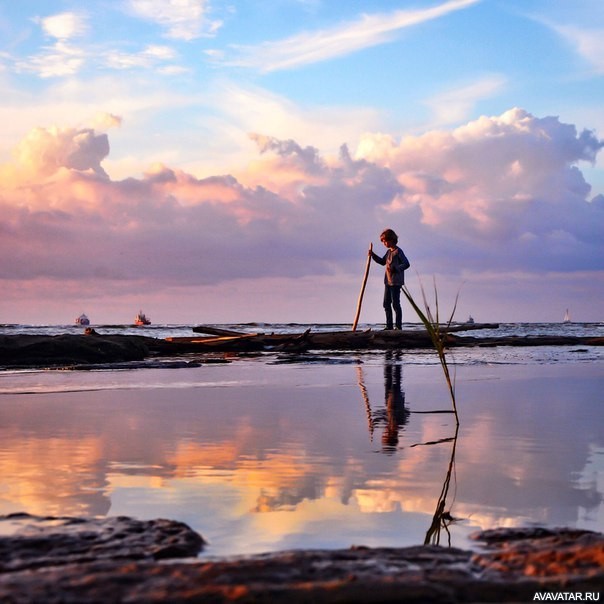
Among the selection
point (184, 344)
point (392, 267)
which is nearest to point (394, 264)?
point (392, 267)

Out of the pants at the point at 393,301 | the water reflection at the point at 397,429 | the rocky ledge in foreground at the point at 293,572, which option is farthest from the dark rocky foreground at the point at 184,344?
the rocky ledge in foreground at the point at 293,572

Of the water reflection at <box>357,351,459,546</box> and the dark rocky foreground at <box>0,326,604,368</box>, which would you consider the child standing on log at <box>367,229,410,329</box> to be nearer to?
the dark rocky foreground at <box>0,326,604,368</box>

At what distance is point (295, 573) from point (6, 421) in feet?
12.4

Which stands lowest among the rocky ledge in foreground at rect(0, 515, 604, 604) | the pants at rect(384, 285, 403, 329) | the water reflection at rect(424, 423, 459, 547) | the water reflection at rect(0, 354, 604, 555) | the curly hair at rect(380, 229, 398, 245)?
the water reflection at rect(424, 423, 459, 547)

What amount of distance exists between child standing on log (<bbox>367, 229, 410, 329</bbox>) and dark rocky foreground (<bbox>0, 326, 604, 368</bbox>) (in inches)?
67.0

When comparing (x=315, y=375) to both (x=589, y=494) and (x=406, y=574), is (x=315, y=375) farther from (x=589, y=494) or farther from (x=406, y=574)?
(x=406, y=574)

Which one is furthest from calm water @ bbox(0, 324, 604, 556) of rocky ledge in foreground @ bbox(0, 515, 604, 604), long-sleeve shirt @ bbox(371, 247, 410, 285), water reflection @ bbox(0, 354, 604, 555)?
long-sleeve shirt @ bbox(371, 247, 410, 285)

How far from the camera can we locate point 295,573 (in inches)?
69.0

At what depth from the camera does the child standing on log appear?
18125mm

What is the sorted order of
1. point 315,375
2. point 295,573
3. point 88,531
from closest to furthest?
point 295,573
point 88,531
point 315,375

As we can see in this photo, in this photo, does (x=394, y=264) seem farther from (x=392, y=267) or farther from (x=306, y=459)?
(x=306, y=459)

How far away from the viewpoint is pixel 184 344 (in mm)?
16375

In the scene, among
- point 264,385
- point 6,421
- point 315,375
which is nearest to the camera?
point 6,421

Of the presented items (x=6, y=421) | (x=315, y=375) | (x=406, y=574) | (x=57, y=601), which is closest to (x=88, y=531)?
(x=57, y=601)
